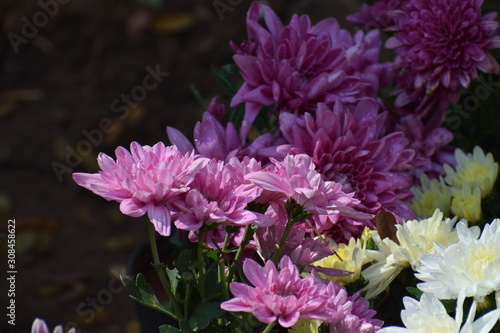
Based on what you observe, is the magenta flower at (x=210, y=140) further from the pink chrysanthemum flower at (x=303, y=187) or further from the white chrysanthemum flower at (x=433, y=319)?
the white chrysanthemum flower at (x=433, y=319)

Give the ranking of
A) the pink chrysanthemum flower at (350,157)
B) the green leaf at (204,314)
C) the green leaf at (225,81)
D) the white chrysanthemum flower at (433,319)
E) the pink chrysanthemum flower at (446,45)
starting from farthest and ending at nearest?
the green leaf at (225,81)
the pink chrysanthemum flower at (446,45)
the pink chrysanthemum flower at (350,157)
the green leaf at (204,314)
the white chrysanthemum flower at (433,319)

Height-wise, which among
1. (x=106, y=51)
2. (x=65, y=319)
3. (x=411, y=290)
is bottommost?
(x=65, y=319)

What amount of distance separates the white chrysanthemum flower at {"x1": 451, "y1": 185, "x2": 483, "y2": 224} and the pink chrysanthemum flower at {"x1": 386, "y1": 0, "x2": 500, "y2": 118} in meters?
0.16

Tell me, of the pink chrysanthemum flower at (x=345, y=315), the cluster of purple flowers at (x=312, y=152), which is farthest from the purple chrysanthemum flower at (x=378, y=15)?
the pink chrysanthemum flower at (x=345, y=315)

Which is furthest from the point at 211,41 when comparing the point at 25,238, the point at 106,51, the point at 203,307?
the point at 203,307

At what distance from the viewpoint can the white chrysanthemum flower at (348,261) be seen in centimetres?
84

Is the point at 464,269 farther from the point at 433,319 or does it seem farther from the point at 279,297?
the point at 279,297

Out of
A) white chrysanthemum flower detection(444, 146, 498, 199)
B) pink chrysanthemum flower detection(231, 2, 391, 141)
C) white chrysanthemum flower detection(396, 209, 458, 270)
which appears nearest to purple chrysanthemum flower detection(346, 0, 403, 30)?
pink chrysanthemum flower detection(231, 2, 391, 141)

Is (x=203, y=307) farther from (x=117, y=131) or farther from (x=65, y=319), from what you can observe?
(x=117, y=131)

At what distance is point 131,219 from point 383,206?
4.97ft

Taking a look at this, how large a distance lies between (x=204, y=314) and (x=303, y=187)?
16 cm

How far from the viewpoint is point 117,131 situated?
250 cm

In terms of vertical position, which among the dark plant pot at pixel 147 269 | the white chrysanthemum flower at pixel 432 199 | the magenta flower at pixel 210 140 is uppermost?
the magenta flower at pixel 210 140

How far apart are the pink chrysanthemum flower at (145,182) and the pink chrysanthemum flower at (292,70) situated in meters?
0.26
